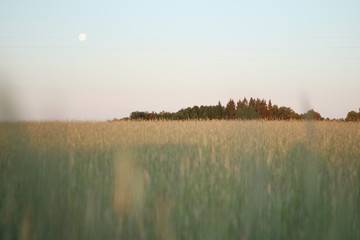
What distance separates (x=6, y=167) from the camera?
11.9 ft

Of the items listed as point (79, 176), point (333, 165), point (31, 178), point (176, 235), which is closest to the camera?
point (176, 235)

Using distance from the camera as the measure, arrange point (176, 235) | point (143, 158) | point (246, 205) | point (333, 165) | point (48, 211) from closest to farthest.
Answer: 1. point (176, 235)
2. point (48, 211)
3. point (246, 205)
4. point (333, 165)
5. point (143, 158)

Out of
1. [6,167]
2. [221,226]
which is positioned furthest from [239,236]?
[6,167]

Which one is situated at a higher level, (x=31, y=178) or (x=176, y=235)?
(x=31, y=178)

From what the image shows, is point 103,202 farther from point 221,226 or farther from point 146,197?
point 221,226

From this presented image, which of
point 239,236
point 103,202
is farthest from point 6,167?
point 239,236

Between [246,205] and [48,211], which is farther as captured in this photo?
[246,205]

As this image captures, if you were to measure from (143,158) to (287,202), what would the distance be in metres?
2.18

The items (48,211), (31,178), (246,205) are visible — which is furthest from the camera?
(31,178)

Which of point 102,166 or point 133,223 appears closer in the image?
point 133,223

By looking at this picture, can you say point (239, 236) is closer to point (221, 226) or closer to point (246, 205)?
point (221, 226)

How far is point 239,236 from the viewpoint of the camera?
2156 millimetres

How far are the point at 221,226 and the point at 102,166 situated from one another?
222cm

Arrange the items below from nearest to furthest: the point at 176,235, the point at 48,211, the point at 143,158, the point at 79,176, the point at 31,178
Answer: the point at 176,235 → the point at 48,211 → the point at 31,178 → the point at 79,176 → the point at 143,158
